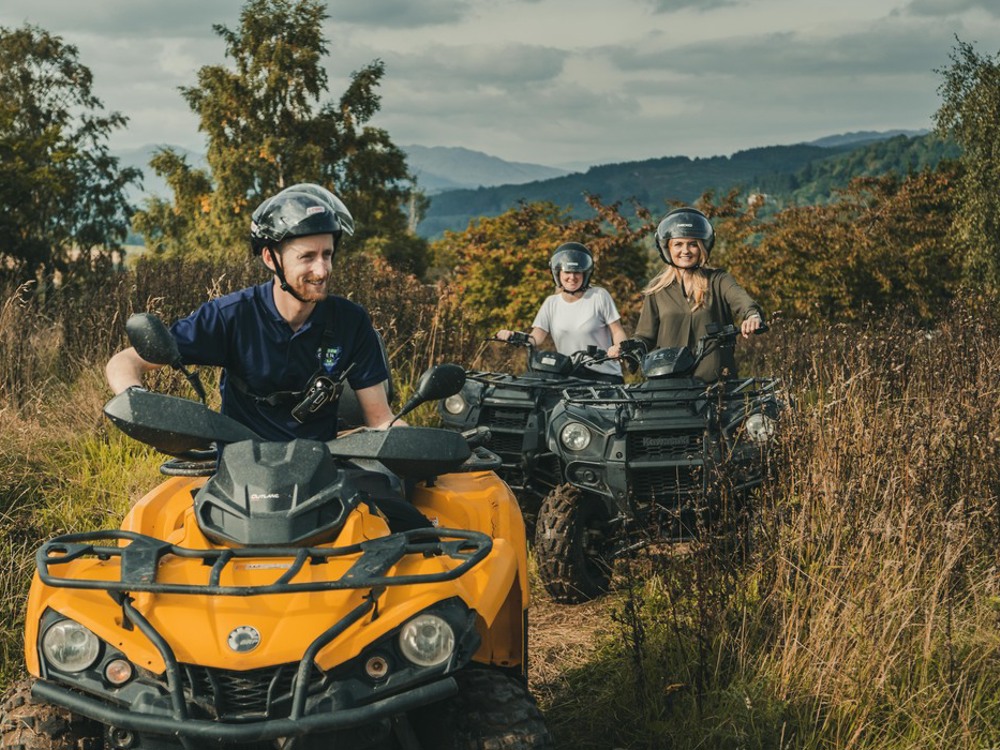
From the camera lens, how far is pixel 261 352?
3881mm

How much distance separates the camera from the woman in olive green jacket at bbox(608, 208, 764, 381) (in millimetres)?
7191

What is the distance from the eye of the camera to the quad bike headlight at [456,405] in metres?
7.89

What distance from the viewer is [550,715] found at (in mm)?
4473

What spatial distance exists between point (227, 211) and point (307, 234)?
1517 inches

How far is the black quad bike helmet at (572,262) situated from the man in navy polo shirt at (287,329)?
4.91 m

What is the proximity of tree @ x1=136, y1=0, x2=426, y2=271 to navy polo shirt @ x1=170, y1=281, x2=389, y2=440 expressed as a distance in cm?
3645

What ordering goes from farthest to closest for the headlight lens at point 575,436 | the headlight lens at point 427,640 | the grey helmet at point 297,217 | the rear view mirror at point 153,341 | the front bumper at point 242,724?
the headlight lens at point 575,436, the grey helmet at point 297,217, the rear view mirror at point 153,341, the headlight lens at point 427,640, the front bumper at point 242,724

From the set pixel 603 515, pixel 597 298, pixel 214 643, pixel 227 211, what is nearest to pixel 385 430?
pixel 214 643

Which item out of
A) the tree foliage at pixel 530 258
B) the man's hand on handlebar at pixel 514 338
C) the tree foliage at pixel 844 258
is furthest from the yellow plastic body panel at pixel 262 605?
the tree foliage at pixel 530 258

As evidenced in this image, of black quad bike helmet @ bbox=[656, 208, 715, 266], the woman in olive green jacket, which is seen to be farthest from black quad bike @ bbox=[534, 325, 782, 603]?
black quad bike helmet @ bbox=[656, 208, 715, 266]

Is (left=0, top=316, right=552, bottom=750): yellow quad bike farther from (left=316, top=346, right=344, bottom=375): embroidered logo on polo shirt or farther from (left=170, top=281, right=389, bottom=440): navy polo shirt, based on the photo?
(left=316, top=346, right=344, bottom=375): embroidered logo on polo shirt

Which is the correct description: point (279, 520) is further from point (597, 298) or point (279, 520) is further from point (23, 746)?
point (597, 298)

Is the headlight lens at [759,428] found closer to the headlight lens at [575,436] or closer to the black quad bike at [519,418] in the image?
the headlight lens at [575,436]

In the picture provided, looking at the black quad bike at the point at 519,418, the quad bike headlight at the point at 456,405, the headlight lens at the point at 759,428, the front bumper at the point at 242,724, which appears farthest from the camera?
the quad bike headlight at the point at 456,405
